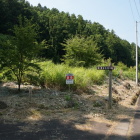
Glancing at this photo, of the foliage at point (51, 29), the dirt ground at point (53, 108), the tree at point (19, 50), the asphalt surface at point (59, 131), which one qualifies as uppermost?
the foliage at point (51, 29)

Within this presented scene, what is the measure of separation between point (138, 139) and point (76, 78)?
19.5ft

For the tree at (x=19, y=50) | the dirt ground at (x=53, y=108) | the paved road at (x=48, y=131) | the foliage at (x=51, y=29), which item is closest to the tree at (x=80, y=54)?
the tree at (x=19, y=50)

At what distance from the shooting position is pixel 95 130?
5.44m

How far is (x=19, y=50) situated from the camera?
28.3 ft

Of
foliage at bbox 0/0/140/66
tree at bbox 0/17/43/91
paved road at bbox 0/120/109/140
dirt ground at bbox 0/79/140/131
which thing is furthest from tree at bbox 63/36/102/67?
foliage at bbox 0/0/140/66

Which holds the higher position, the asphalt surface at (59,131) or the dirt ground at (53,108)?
the dirt ground at (53,108)

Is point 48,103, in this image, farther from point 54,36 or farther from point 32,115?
point 54,36

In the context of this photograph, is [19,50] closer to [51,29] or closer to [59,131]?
[59,131]

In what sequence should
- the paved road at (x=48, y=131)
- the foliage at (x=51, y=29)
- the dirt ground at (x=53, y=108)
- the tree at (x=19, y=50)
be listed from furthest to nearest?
the foliage at (x=51, y=29)
the tree at (x=19, y=50)
the dirt ground at (x=53, y=108)
the paved road at (x=48, y=131)

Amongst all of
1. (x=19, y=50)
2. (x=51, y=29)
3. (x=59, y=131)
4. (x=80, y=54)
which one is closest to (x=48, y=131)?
(x=59, y=131)

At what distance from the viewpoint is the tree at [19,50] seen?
8.43 m

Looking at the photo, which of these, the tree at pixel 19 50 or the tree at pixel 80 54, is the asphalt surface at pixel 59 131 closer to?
the tree at pixel 19 50

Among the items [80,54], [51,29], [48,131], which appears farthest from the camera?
[51,29]

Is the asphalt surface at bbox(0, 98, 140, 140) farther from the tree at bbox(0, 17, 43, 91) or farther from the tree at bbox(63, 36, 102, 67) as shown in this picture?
the tree at bbox(63, 36, 102, 67)
